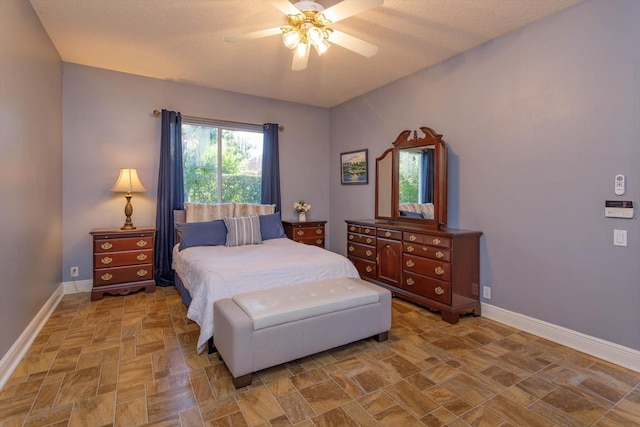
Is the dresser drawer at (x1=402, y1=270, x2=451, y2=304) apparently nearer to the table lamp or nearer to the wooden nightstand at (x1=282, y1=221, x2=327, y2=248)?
the wooden nightstand at (x1=282, y1=221, x2=327, y2=248)

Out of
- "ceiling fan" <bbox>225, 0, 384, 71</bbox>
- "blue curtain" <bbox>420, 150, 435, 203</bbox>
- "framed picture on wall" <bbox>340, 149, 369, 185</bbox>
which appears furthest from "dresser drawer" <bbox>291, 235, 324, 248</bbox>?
"ceiling fan" <bbox>225, 0, 384, 71</bbox>

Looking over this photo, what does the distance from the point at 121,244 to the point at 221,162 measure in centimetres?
175

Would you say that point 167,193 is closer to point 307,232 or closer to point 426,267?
point 307,232

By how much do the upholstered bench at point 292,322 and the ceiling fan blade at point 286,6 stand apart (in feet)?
6.77

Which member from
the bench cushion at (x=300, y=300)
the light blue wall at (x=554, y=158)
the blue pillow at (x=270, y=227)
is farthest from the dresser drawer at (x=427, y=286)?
the blue pillow at (x=270, y=227)

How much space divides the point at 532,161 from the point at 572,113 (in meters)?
0.47

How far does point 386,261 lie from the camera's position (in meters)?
3.90

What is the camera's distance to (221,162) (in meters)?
4.86

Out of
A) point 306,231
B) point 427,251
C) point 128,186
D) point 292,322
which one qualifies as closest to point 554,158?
point 427,251

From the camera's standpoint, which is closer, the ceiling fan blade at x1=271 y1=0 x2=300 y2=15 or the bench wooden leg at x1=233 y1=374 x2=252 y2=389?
the bench wooden leg at x1=233 y1=374 x2=252 y2=389

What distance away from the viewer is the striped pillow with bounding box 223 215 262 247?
3875mm

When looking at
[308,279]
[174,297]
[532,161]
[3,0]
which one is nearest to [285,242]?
[308,279]

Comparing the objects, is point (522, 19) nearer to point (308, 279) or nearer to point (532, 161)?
point (532, 161)

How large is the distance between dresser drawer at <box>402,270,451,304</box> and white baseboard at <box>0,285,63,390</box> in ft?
11.1
